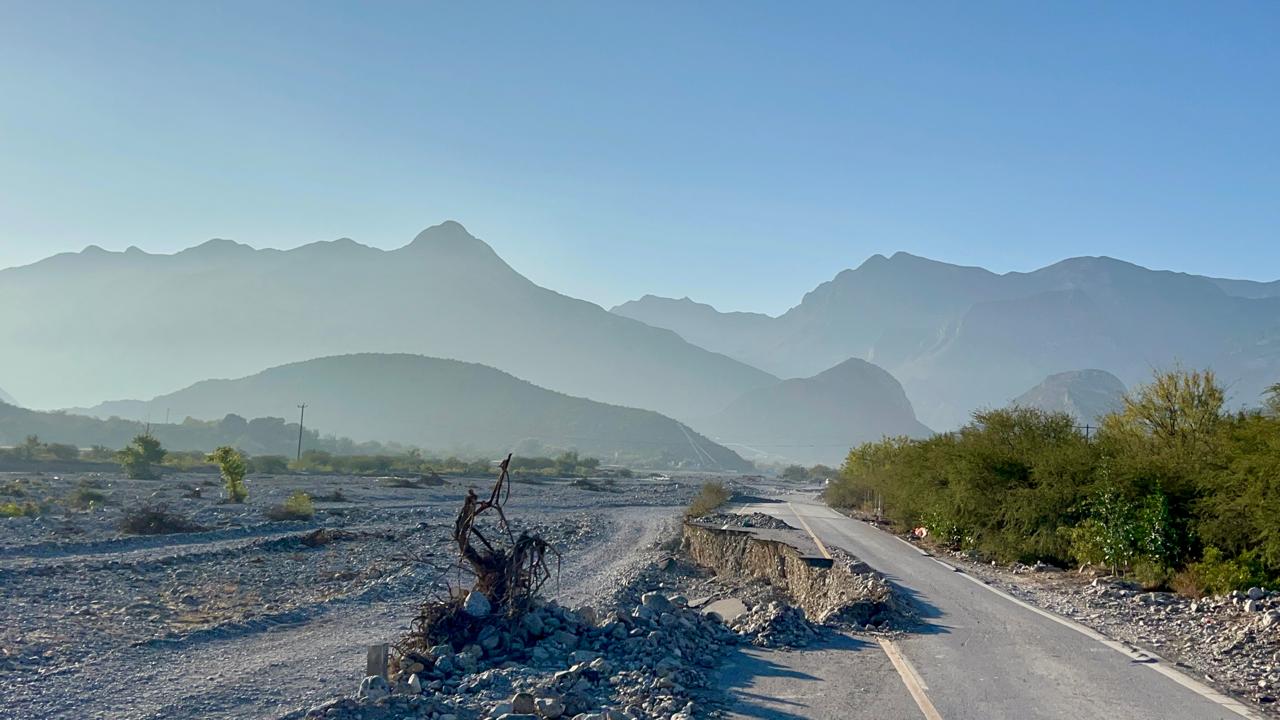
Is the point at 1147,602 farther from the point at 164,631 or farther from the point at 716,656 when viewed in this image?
the point at 164,631

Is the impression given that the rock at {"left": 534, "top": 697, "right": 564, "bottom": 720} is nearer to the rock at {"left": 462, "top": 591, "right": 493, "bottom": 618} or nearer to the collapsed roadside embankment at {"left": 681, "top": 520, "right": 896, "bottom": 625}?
the rock at {"left": 462, "top": 591, "right": 493, "bottom": 618}

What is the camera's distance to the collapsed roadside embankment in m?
16.7

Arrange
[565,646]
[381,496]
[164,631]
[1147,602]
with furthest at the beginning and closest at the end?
[381,496] → [1147,602] → [164,631] → [565,646]

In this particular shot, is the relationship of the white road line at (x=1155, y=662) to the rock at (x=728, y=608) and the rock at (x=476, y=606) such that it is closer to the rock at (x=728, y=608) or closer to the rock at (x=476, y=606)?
the rock at (x=728, y=608)

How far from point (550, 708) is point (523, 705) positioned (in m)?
0.37

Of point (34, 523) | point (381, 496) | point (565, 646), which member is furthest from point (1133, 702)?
point (381, 496)

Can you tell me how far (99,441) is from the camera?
481ft

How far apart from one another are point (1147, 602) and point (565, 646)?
1214 centimetres

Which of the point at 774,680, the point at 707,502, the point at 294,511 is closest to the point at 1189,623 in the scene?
the point at 774,680

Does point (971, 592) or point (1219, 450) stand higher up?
point (1219, 450)

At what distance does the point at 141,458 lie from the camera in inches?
2645

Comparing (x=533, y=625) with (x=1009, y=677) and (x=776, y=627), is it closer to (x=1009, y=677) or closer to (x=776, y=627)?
(x=776, y=627)

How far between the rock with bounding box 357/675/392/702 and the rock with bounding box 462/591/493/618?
2164 mm

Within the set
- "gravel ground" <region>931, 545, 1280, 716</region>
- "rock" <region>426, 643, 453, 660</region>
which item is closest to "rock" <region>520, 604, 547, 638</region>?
"rock" <region>426, 643, 453, 660</region>
